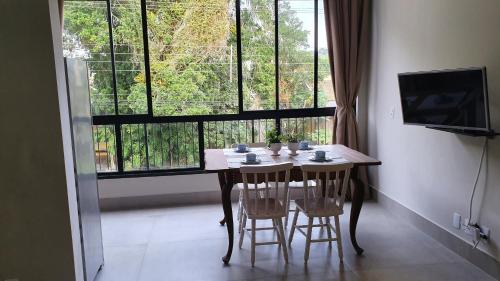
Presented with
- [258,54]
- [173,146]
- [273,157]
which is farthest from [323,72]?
[173,146]

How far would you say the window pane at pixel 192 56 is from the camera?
440 cm

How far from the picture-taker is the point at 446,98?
112 inches

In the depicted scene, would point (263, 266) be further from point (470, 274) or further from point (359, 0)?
point (359, 0)

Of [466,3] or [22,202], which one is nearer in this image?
[22,202]

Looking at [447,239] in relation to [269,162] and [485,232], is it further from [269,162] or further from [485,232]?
[269,162]

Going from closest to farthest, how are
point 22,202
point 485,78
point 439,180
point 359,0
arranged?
point 22,202
point 485,78
point 439,180
point 359,0

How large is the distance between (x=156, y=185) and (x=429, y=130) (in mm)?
3227

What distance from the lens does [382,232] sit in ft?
11.9

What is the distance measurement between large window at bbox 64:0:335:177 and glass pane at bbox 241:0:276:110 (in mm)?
13

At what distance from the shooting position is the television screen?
2541 mm

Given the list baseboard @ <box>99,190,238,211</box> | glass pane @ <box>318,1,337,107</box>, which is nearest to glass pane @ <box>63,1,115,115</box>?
baseboard @ <box>99,190,238,211</box>

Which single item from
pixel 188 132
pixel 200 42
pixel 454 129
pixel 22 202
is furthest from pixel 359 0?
pixel 22 202

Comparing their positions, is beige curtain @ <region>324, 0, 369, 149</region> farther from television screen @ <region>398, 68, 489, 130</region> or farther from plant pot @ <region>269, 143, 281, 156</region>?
plant pot @ <region>269, 143, 281, 156</region>

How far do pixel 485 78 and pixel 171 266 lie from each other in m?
2.77
